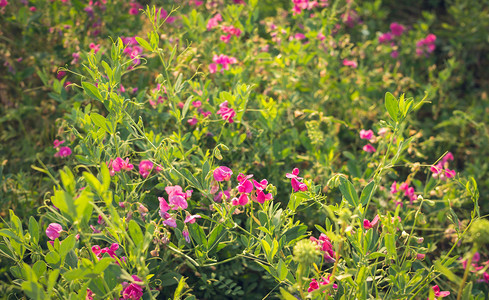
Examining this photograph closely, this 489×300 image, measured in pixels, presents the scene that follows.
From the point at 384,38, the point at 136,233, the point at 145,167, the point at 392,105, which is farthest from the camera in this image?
the point at 384,38

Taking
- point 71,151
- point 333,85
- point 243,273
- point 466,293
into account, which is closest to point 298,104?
point 333,85

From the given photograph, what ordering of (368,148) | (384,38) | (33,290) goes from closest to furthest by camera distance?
(33,290)
(368,148)
(384,38)

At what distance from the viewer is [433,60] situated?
313cm

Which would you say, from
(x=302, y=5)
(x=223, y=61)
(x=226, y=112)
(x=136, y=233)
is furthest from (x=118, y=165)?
(x=302, y=5)

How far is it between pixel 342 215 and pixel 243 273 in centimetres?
77

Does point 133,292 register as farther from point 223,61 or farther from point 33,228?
point 223,61

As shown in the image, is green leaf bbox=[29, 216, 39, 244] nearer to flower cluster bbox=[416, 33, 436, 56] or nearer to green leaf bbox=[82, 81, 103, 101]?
green leaf bbox=[82, 81, 103, 101]

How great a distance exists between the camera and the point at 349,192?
138 cm

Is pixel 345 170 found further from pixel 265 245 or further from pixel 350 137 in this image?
pixel 265 245

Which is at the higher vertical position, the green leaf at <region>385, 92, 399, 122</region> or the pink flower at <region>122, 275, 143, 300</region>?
the green leaf at <region>385, 92, 399, 122</region>

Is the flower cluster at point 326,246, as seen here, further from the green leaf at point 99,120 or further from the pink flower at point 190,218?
the green leaf at point 99,120

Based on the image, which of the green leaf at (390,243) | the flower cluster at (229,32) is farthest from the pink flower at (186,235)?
the flower cluster at (229,32)

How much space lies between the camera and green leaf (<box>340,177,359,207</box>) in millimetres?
1374

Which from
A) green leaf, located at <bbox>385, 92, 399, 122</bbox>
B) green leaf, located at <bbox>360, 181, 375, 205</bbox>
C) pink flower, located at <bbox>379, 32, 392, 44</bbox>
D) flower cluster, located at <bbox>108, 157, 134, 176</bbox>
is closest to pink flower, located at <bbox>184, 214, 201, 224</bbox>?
flower cluster, located at <bbox>108, 157, 134, 176</bbox>
